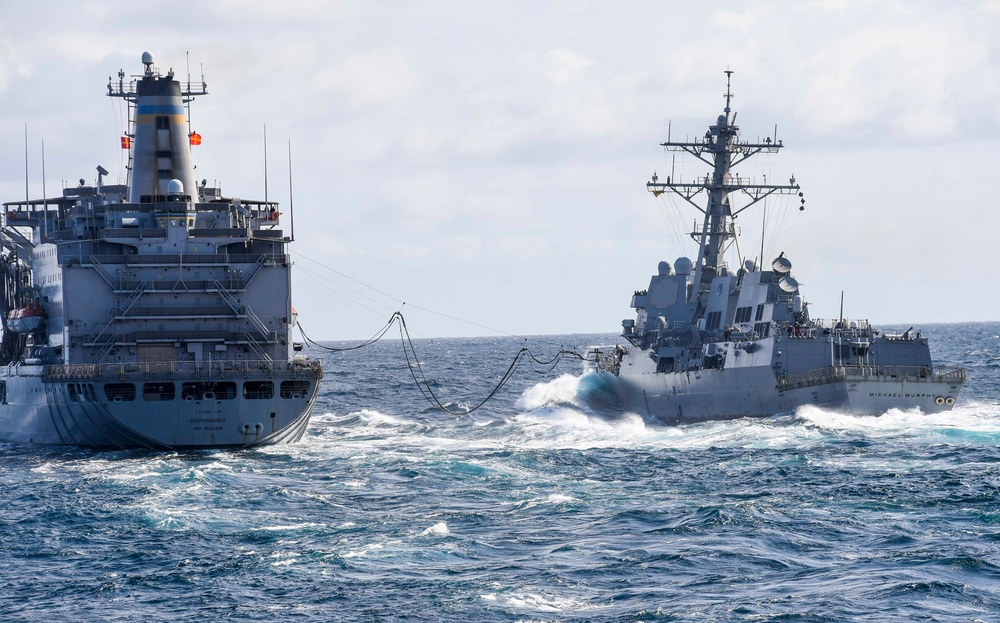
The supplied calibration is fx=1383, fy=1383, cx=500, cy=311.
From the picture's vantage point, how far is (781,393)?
47.8 m

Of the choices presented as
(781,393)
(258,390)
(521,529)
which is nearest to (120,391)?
(258,390)

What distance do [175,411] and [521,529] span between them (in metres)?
16.0

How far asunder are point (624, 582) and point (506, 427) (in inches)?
1132

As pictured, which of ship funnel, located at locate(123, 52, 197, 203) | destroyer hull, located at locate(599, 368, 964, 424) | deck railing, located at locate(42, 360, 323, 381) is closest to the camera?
deck railing, located at locate(42, 360, 323, 381)

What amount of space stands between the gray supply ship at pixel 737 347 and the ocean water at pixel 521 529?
2.07 meters

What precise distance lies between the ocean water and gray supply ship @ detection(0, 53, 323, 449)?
1.19 meters

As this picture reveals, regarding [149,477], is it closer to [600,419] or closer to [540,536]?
[540,536]

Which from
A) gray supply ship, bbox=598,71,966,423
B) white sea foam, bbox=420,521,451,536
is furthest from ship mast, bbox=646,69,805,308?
white sea foam, bbox=420,521,451,536

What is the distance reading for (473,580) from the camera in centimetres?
2259

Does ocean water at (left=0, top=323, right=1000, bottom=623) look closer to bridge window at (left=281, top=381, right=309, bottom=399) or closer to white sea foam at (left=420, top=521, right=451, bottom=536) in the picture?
white sea foam at (left=420, top=521, right=451, bottom=536)

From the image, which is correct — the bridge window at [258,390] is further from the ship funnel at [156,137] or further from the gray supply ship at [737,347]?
the gray supply ship at [737,347]

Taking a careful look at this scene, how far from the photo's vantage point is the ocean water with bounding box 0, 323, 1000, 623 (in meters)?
21.3

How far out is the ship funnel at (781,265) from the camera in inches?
2031

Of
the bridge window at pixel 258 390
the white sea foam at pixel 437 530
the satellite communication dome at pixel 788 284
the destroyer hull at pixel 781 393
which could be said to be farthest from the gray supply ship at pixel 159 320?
the satellite communication dome at pixel 788 284
